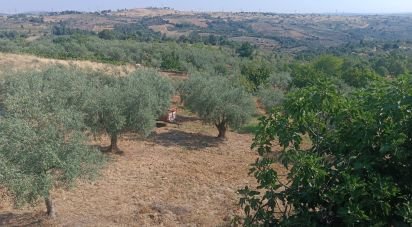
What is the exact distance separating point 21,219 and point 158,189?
17.2 feet

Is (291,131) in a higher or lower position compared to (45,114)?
higher

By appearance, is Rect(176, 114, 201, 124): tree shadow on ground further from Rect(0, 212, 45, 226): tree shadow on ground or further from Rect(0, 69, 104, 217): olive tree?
Rect(0, 212, 45, 226): tree shadow on ground

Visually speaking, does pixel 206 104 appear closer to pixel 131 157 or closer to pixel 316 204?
→ pixel 131 157

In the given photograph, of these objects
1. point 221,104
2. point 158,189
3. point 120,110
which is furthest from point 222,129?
point 158,189

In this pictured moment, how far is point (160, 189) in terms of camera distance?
1673 centimetres

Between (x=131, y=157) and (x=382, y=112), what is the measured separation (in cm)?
1663

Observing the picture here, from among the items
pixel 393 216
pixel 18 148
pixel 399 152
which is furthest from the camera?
pixel 18 148

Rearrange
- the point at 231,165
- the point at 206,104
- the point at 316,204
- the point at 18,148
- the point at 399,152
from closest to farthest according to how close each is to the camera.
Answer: the point at 399,152 < the point at 316,204 < the point at 18,148 < the point at 231,165 < the point at 206,104

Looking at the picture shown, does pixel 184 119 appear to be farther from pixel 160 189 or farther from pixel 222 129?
pixel 160 189

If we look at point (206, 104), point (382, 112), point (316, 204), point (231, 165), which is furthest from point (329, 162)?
point (206, 104)

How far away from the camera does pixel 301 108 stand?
5738mm

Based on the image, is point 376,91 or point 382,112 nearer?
point 382,112

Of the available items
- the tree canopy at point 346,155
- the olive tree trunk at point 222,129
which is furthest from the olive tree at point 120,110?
the tree canopy at point 346,155

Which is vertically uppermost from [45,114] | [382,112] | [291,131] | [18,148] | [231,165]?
[382,112]
